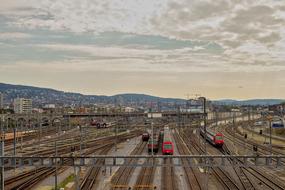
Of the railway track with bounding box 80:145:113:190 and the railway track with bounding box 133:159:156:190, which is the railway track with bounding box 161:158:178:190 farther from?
the railway track with bounding box 80:145:113:190

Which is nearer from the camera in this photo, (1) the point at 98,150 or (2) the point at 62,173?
(2) the point at 62,173

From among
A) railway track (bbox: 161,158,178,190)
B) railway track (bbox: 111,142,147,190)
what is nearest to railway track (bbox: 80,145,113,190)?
railway track (bbox: 111,142,147,190)

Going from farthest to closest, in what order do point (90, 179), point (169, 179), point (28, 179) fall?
point (90, 179)
point (169, 179)
point (28, 179)

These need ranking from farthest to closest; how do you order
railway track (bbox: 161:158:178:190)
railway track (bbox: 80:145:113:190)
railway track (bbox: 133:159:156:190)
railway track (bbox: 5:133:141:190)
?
railway track (bbox: 80:145:113:190) → railway track (bbox: 5:133:141:190) → railway track (bbox: 161:158:178:190) → railway track (bbox: 133:159:156:190)

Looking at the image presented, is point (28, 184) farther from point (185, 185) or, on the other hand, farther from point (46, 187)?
point (185, 185)

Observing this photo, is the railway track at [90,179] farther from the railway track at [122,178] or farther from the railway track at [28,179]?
the railway track at [28,179]

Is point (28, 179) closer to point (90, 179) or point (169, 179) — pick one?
point (90, 179)

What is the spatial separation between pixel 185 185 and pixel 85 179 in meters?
10.7

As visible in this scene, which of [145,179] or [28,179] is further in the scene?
[145,179]

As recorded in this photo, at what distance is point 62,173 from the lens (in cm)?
4578

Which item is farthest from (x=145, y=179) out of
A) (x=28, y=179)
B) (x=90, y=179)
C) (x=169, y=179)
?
(x=28, y=179)

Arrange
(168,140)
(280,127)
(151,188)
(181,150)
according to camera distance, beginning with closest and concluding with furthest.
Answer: (151,188), (168,140), (181,150), (280,127)

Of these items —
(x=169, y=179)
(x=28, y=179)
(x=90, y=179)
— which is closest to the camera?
(x=28, y=179)

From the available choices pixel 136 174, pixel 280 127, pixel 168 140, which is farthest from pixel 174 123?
pixel 136 174
